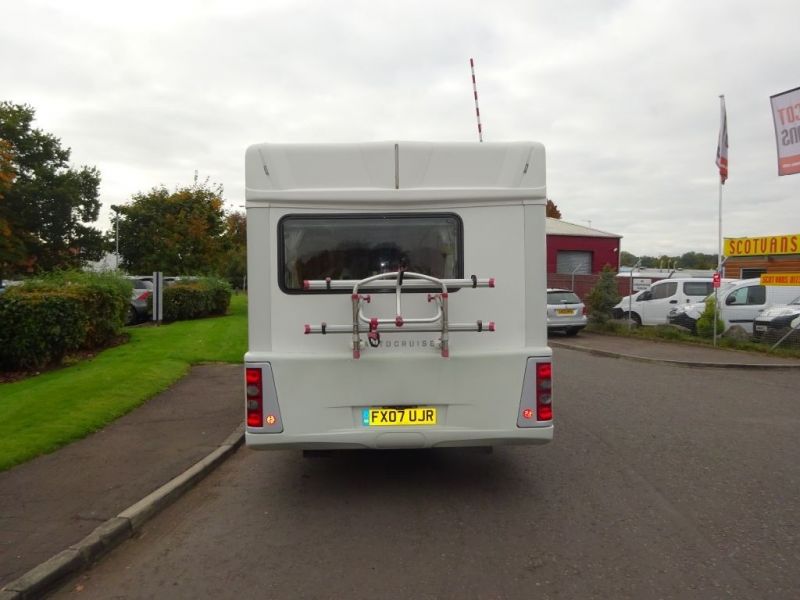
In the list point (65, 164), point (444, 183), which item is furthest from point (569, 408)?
point (65, 164)

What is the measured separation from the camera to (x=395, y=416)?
500 centimetres

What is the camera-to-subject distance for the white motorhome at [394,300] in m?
4.94

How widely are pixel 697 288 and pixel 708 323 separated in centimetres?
385

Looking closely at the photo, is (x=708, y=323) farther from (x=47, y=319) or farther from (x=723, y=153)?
(x=47, y=319)

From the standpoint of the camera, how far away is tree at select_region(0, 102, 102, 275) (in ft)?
138

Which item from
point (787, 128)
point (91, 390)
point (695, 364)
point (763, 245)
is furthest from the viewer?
point (763, 245)

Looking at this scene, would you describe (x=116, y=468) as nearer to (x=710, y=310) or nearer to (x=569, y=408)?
(x=569, y=408)

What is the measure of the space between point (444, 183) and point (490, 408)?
1779 millimetres

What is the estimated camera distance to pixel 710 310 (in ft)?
54.2

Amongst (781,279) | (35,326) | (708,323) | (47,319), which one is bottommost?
(708,323)

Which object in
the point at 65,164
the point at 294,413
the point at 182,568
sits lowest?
the point at 182,568

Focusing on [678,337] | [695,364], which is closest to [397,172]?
[695,364]

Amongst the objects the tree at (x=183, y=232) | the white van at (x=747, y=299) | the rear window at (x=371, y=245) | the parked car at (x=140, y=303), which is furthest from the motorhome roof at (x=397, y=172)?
the tree at (x=183, y=232)

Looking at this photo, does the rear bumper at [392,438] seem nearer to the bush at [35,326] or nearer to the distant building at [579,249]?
the bush at [35,326]
